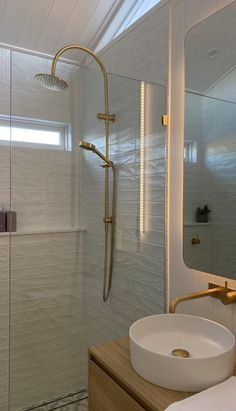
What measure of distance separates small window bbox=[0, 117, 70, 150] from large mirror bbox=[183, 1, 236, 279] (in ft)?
3.30

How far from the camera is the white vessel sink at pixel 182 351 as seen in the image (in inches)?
35.4

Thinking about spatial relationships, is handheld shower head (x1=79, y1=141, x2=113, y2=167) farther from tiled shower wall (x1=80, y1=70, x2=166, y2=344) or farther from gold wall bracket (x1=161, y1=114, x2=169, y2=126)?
gold wall bracket (x1=161, y1=114, x2=169, y2=126)

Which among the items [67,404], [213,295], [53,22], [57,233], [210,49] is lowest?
[67,404]

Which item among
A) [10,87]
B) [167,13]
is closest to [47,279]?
[10,87]

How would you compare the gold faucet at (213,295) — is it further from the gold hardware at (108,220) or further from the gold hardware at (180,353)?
the gold hardware at (108,220)

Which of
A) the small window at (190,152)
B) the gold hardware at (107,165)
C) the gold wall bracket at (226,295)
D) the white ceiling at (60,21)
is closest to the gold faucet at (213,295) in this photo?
the gold wall bracket at (226,295)

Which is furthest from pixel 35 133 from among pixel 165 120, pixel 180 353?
pixel 180 353

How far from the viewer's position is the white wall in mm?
1423

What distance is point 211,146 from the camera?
1.33 metres

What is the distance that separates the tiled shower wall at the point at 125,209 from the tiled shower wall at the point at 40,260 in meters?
0.11

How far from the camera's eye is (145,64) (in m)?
1.76

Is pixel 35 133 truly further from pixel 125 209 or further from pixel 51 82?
pixel 125 209

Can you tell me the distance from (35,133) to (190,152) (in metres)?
1.15

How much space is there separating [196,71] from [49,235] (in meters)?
1.36
